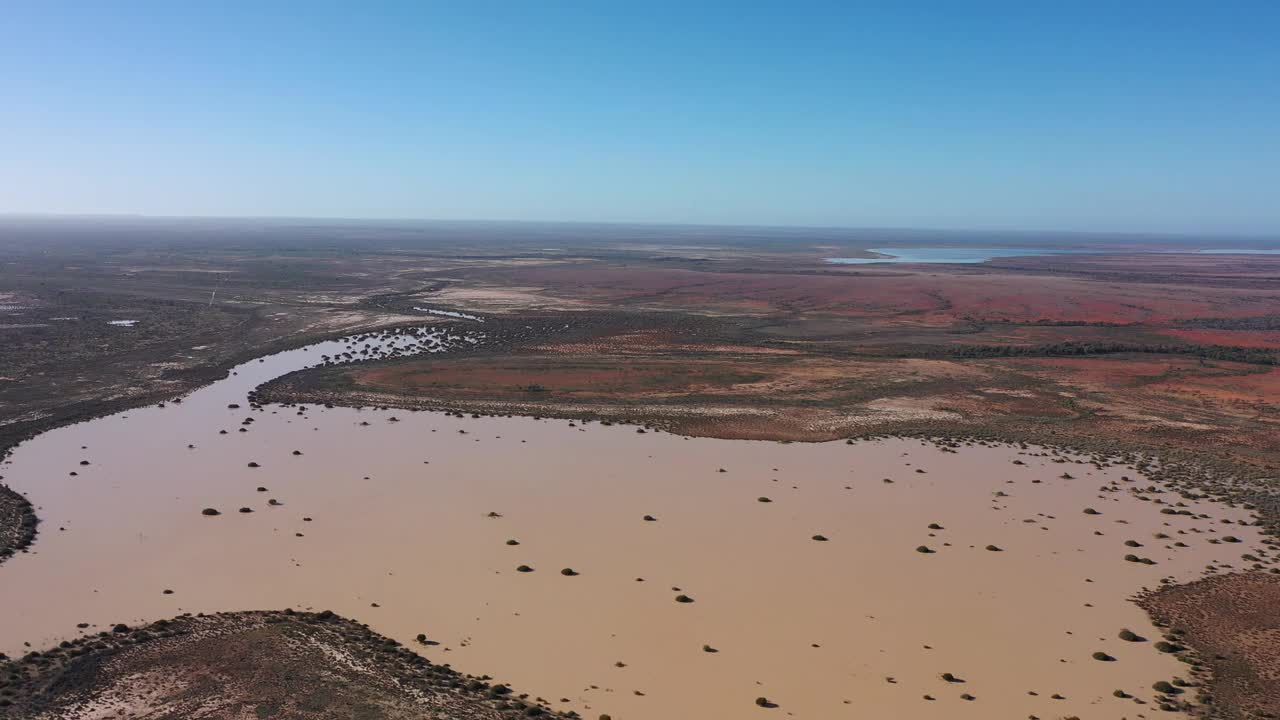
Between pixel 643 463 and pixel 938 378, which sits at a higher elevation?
pixel 938 378

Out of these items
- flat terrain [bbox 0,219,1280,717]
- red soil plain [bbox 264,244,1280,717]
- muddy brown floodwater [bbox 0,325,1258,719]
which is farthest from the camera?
red soil plain [bbox 264,244,1280,717]

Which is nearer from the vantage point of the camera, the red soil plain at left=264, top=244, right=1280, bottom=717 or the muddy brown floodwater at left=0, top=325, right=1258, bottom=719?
the muddy brown floodwater at left=0, top=325, right=1258, bottom=719

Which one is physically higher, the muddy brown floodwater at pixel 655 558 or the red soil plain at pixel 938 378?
the red soil plain at pixel 938 378

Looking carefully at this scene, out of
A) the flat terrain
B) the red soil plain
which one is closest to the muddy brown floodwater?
the flat terrain

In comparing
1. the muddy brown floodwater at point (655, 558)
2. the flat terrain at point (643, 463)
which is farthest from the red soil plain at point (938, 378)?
the muddy brown floodwater at point (655, 558)

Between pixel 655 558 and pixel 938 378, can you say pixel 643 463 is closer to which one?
pixel 655 558

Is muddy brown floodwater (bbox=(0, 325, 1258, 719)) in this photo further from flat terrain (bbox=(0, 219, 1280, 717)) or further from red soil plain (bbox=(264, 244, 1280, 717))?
red soil plain (bbox=(264, 244, 1280, 717))

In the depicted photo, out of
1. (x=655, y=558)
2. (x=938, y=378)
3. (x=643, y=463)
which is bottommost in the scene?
(x=655, y=558)

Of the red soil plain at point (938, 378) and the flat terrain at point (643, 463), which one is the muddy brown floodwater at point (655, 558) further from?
the red soil plain at point (938, 378)

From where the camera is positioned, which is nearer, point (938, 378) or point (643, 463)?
point (643, 463)

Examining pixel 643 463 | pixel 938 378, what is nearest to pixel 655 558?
pixel 643 463
